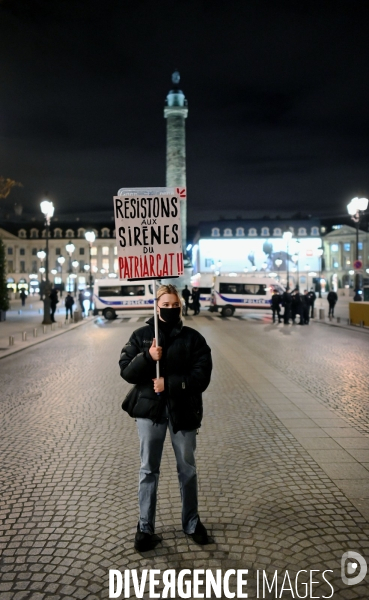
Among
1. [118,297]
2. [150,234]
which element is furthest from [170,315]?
[118,297]

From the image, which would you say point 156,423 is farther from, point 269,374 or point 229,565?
point 269,374

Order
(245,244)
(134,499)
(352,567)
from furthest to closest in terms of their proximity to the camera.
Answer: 1. (245,244)
2. (134,499)
3. (352,567)

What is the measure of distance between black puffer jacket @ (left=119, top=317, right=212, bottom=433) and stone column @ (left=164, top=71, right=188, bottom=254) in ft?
212

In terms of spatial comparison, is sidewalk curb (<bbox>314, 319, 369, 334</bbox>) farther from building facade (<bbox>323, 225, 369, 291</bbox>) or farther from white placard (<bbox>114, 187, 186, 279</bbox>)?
building facade (<bbox>323, 225, 369, 291</bbox>)

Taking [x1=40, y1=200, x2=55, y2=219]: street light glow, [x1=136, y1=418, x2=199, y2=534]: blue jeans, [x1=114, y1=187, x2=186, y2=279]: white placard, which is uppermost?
[x1=40, y1=200, x2=55, y2=219]: street light glow

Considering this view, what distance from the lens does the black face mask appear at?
4.38 m

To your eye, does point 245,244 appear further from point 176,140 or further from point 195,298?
point 195,298

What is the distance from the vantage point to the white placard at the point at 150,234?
16.1 ft

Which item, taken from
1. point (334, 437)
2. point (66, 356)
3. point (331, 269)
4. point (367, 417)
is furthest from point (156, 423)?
point (331, 269)

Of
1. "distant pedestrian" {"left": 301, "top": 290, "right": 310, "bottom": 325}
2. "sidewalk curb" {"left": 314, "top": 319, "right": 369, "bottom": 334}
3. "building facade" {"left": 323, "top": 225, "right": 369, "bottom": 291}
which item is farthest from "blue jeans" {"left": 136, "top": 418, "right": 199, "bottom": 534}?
"building facade" {"left": 323, "top": 225, "right": 369, "bottom": 291}

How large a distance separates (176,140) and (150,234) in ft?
228

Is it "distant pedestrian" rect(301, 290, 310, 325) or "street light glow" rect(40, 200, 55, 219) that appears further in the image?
"distant pedestrian" rect(301, 290, 310, 325)

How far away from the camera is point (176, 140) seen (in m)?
71.7

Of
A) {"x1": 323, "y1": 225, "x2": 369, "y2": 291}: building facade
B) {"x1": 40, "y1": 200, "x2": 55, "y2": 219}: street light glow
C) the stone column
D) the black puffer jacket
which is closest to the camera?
the black puffer jacket
